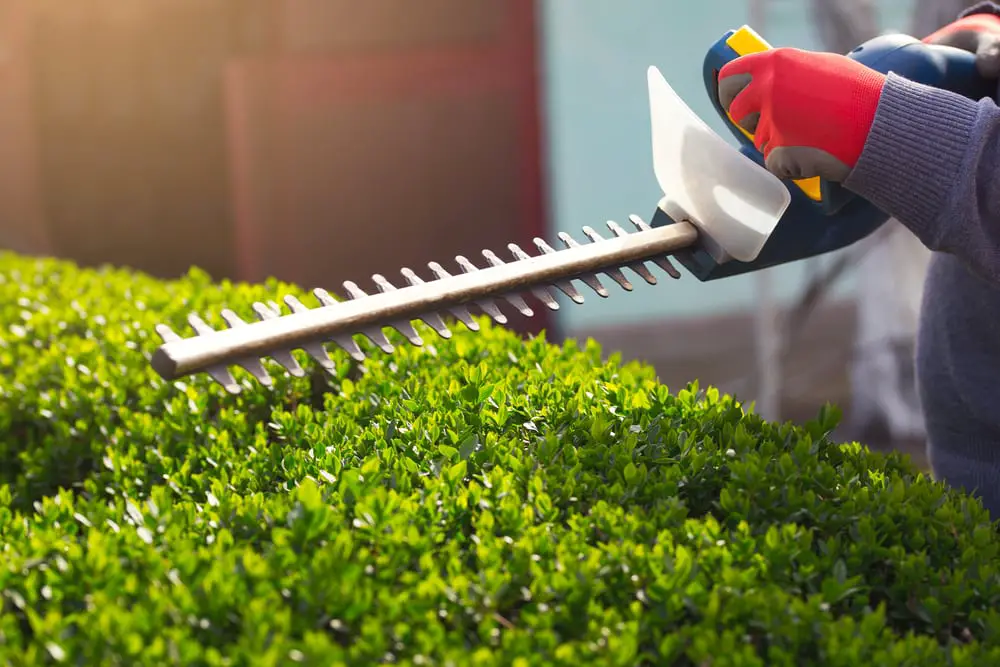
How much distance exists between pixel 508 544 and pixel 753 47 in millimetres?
1243

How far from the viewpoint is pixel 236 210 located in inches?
323

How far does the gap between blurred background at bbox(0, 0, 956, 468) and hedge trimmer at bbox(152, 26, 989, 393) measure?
3.84 m

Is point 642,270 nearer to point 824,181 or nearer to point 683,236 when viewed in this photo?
point 683,236

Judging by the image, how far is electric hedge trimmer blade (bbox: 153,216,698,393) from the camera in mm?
1882

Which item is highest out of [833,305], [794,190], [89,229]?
[794,190]

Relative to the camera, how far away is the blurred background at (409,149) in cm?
714

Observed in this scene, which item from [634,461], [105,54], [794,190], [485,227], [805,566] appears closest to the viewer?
[805,566]

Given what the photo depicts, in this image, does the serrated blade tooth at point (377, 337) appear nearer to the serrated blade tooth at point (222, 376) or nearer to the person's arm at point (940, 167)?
the serrated blade tooth at point (222, 376)

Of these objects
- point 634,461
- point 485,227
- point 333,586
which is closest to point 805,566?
point 634,461

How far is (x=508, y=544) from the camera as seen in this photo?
5.78 ft

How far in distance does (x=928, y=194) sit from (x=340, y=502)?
1224 millimetres

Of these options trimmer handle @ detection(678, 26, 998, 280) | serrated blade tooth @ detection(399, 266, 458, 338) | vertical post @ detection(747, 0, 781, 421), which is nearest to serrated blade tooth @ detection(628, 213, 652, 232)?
trimmer handle @ detection(678, 26, 998, 280)

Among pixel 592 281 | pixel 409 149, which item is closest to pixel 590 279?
pixel 592 281

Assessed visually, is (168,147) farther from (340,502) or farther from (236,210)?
(340,502)
